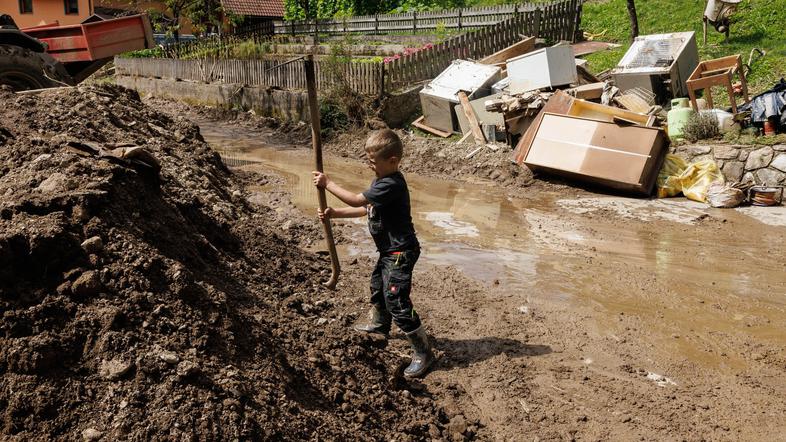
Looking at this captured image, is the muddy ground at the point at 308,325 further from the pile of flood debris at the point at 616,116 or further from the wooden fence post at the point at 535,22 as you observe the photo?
the wooden fence post at the point at 535,22

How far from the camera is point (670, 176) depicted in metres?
9.87

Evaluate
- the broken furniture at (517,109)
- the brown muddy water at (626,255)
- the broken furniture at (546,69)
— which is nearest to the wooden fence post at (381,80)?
the broken furniture at (546,69)

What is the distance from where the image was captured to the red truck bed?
11961mm

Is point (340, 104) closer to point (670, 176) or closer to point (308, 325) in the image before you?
point (670, 176)

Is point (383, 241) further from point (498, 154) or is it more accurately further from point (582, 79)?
point (582, 79)

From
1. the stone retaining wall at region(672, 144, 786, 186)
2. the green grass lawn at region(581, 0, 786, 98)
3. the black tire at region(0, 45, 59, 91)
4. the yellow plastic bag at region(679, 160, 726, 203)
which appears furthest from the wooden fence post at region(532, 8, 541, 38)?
the black tire at region(0, 45, 59, 91)

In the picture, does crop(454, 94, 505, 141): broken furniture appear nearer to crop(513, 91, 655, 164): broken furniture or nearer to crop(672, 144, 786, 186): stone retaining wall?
crop(513, 91, 655, 164): broken furniture

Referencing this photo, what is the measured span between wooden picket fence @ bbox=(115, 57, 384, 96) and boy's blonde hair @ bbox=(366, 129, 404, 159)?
9.66 meters

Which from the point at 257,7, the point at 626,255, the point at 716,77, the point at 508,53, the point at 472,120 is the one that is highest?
the point at 257,7

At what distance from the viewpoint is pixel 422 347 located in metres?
4.82

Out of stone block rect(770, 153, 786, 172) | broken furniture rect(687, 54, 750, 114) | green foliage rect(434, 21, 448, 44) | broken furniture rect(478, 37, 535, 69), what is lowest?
stone block rect(770, 153, 786, 172)

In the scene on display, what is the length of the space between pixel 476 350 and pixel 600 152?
571 cm

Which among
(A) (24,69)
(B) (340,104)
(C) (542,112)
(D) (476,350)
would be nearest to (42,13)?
(B) (340,104)

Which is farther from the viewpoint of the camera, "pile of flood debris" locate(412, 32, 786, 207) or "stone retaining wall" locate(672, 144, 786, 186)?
"pile of flood debris" locate(412, 32, 786, 207)
